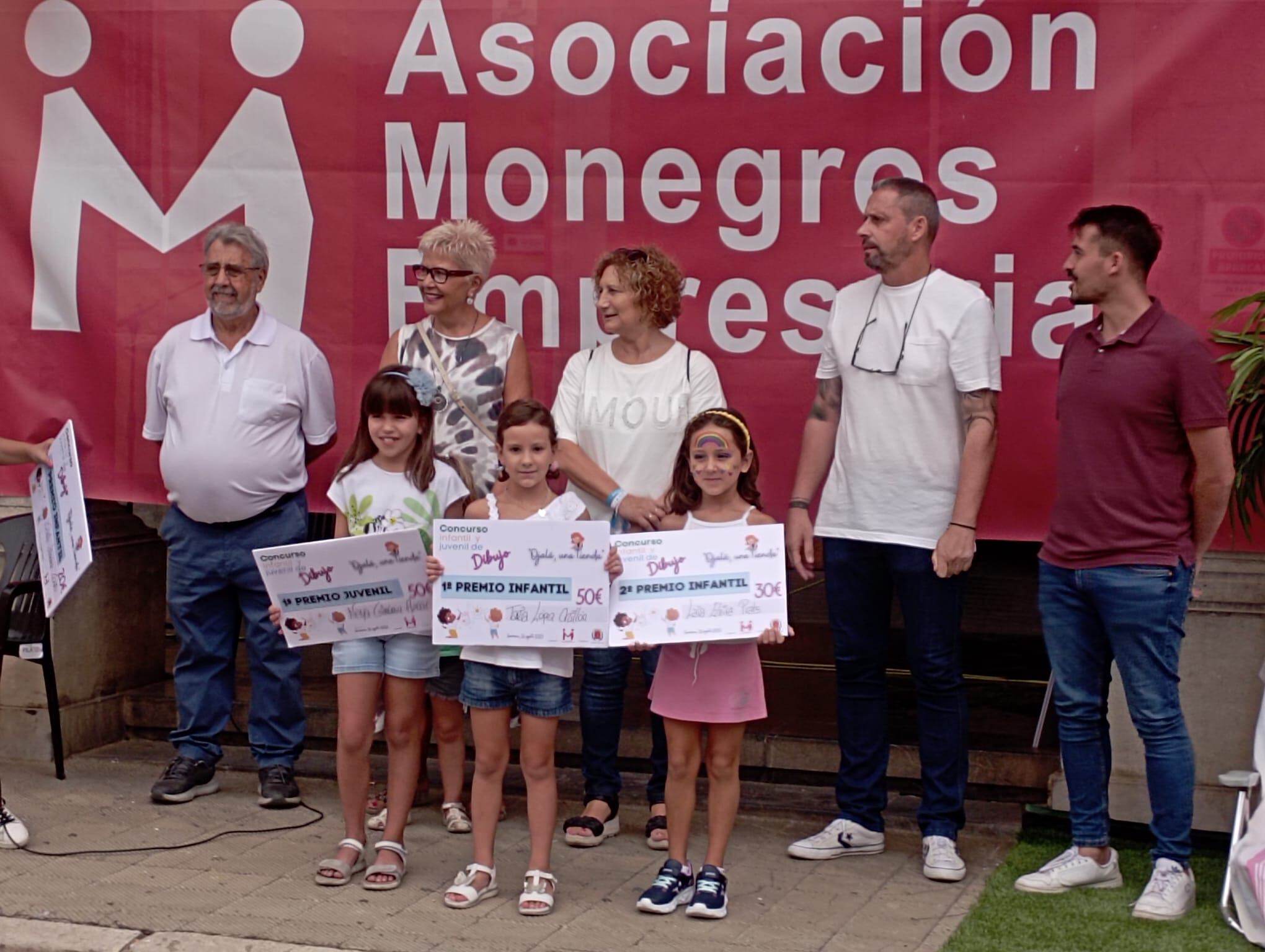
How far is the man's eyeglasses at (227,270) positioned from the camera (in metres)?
5.99

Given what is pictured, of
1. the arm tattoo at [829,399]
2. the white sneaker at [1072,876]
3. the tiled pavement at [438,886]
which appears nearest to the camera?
the tiled pavement at [438,886]

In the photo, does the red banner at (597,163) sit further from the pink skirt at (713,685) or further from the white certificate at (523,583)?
the white certificate at (523,583)

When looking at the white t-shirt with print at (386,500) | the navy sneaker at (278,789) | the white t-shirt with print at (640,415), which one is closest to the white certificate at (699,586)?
the white t-shirt with print at (640,415)

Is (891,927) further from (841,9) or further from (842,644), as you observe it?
(841,9)

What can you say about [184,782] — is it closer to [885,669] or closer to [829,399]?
[885,669]

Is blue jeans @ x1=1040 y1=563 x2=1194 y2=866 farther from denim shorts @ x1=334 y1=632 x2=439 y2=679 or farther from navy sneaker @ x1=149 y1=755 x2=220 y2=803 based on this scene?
navy sneaker @ x1=149 y1=755 x2=220 y2=803

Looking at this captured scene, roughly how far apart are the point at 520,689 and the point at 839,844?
1294 mm

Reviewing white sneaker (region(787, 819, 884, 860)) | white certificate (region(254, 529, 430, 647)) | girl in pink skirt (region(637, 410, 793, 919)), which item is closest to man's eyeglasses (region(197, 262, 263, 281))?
white certificate (region(254, 529, 430, 647))

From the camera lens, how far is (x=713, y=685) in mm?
4957

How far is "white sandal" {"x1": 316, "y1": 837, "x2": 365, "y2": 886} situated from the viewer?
518 cm

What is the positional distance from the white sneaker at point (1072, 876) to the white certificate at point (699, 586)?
46.8 inches

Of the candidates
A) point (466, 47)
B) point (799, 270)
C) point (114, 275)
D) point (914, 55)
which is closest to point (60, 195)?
point (114, 275)

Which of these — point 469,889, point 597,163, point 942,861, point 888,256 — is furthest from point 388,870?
point 597,163

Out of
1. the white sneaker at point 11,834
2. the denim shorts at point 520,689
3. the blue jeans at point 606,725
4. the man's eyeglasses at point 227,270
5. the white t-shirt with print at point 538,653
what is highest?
the man's eyeglasses at point 227,270
